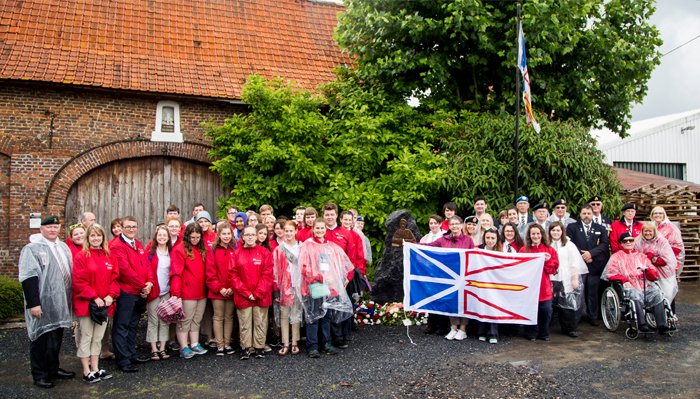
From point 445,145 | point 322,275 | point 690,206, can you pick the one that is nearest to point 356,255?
point 322,275

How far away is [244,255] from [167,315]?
1.08m

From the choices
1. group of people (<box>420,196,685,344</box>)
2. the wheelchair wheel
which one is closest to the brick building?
group of people (<box>420,196,685,344</box>)

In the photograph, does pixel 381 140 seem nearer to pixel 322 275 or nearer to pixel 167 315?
pixel 322 275

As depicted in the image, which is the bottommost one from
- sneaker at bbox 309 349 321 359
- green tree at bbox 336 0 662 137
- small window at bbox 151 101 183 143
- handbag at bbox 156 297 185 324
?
sneaker at bbox 309 349 321 359

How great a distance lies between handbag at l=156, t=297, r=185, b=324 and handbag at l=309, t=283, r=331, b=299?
151 cm

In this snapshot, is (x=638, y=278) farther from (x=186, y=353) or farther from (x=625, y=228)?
(x=186, y=353)

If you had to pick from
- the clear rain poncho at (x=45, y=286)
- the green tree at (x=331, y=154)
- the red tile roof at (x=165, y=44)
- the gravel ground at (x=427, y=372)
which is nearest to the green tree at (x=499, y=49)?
the green tree at (x=331, y=154)

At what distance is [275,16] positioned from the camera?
13750 millimetres

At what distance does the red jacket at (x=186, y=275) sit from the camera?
5.66 m

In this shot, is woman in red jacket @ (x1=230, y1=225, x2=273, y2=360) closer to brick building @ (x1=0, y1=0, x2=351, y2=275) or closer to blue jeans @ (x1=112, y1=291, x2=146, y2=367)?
blue jeans @ (x1=112, y1=291, x2=146, y2=367)

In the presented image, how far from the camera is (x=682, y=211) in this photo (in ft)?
36.2

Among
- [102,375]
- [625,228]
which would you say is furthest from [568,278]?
[102,375]

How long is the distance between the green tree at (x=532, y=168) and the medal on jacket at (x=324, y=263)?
4.02 metres

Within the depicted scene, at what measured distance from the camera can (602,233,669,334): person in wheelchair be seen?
6.05 m
